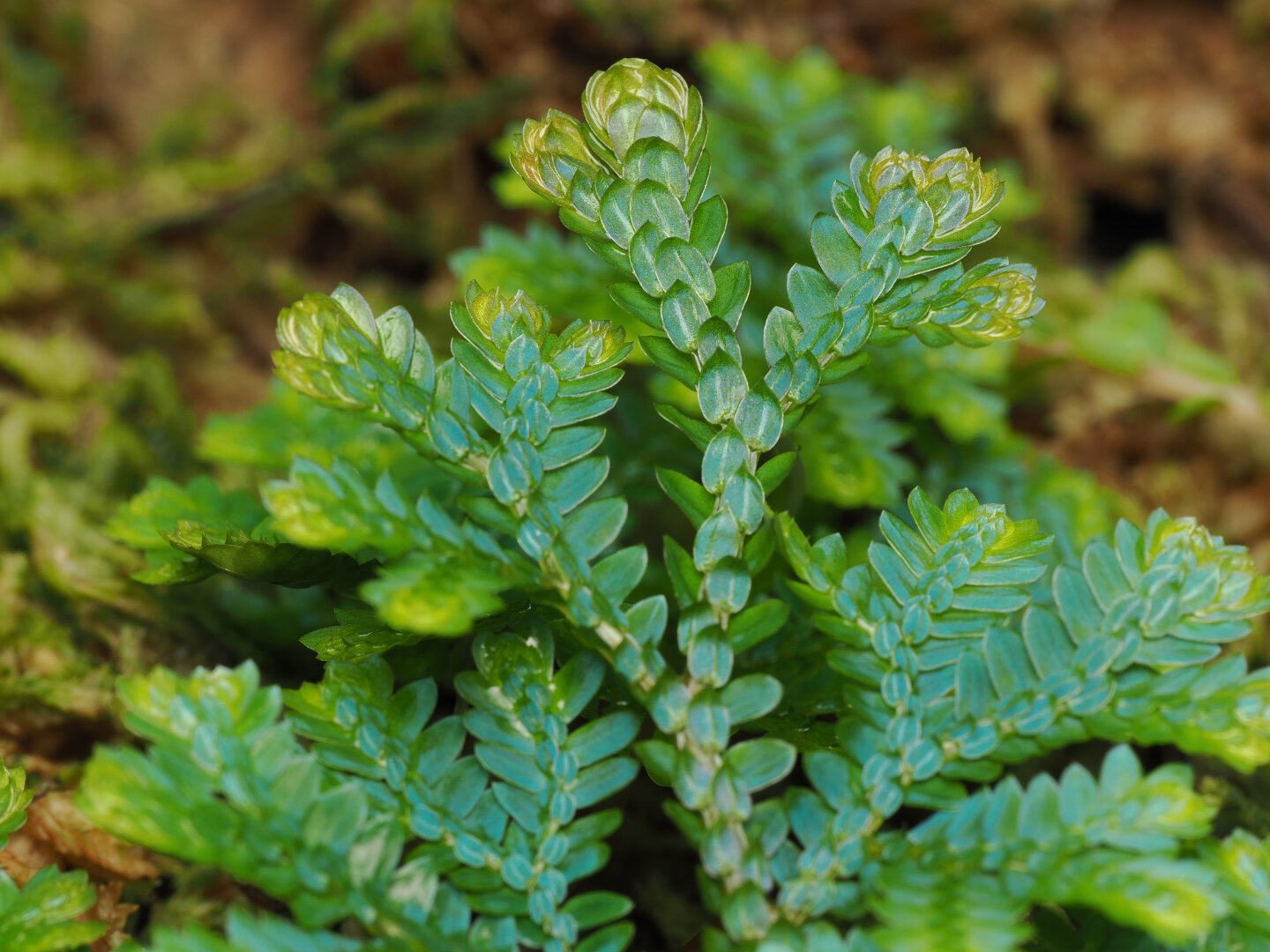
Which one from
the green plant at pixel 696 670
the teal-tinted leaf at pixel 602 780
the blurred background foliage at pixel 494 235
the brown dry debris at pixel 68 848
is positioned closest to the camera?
the green plant at pixel 696 670

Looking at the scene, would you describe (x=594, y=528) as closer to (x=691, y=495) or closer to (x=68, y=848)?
(x=691, y=495)

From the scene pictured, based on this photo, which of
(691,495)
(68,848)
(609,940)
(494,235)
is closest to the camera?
(609,940)

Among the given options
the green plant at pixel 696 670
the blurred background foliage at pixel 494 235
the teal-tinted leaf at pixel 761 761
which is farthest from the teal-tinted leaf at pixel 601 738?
the blurred background foliage at pixel 494 235

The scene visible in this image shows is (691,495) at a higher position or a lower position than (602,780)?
higher

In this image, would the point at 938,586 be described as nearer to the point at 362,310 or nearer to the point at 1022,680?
the point at 1022,680

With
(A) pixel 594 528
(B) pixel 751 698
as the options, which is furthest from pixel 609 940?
(A) pixel 594 528

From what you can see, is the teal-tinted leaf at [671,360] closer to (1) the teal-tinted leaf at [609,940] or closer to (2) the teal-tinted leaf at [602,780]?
(2) the teal-tinted leaf at [602,780]

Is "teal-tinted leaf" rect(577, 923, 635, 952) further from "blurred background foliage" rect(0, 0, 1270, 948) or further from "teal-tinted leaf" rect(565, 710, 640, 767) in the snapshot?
"blurred background foliage" rect(0, 0, 1270, 948)
